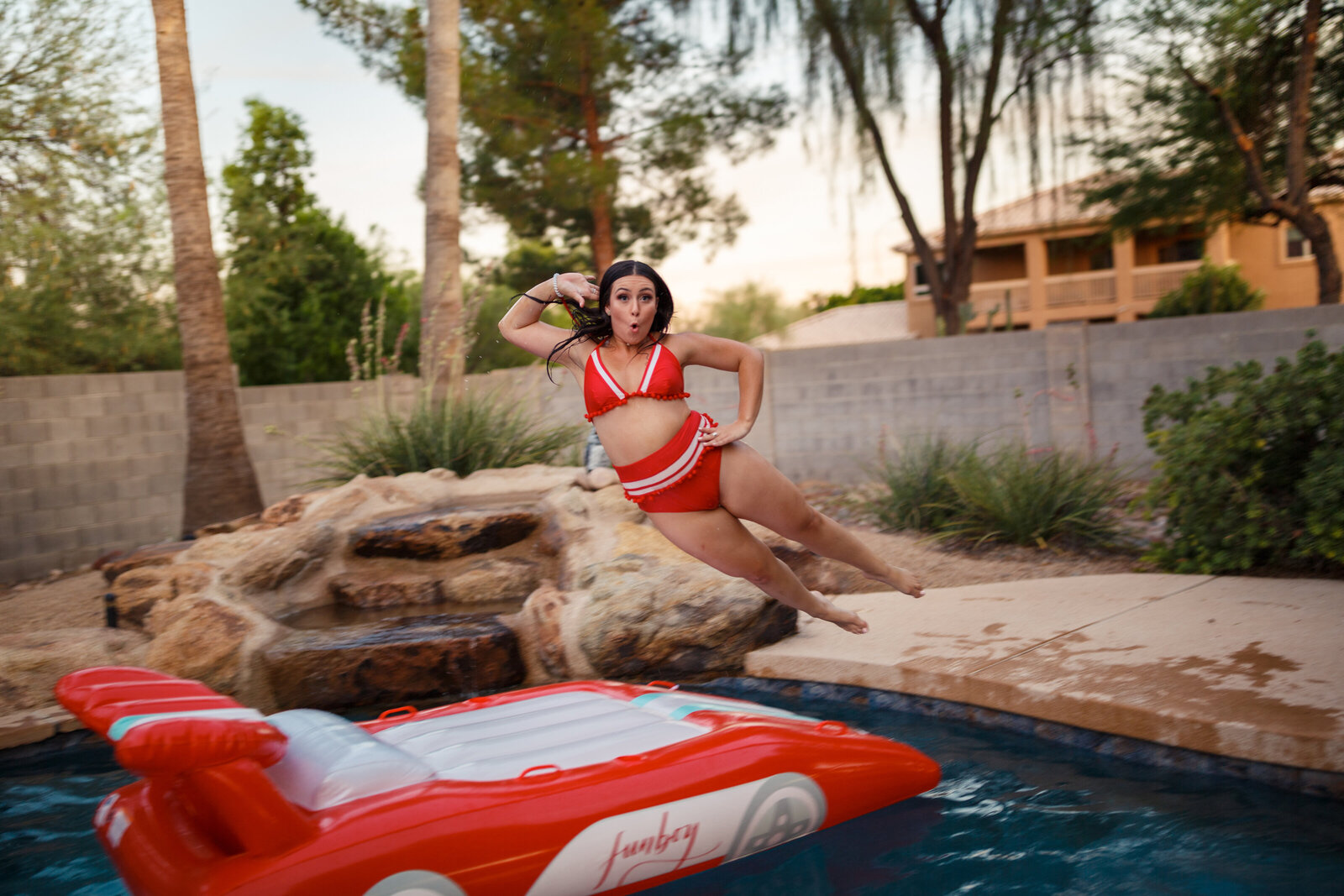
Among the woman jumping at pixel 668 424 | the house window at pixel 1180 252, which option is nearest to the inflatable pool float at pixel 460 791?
the woman jumping at pixel 668 424

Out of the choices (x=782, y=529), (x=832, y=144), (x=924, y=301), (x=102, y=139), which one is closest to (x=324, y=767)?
(x=782, y=529)

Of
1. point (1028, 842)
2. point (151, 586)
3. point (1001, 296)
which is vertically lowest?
point (1028, 842)

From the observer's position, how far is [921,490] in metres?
7.89

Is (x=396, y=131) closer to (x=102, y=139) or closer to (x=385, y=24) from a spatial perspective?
(x=385, y=24)

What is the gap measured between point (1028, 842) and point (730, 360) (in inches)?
75.2

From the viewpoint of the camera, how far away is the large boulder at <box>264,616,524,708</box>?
494cm

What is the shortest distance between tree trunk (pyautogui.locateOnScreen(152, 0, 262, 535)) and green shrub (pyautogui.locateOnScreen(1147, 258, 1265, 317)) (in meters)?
20.9

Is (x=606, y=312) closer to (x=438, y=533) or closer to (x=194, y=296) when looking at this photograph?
(x=438, y=533)

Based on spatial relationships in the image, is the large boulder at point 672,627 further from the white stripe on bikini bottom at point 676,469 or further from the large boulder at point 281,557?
the white stripe on bikini bottom at point 676,469

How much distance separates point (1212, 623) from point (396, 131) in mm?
14464

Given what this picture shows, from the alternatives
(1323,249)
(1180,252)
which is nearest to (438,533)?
(1323,249)

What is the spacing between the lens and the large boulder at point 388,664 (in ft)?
16.2

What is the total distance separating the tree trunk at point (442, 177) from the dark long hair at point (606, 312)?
20.1ft

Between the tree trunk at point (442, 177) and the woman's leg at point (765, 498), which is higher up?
the tree trunk at point (442, 177)
